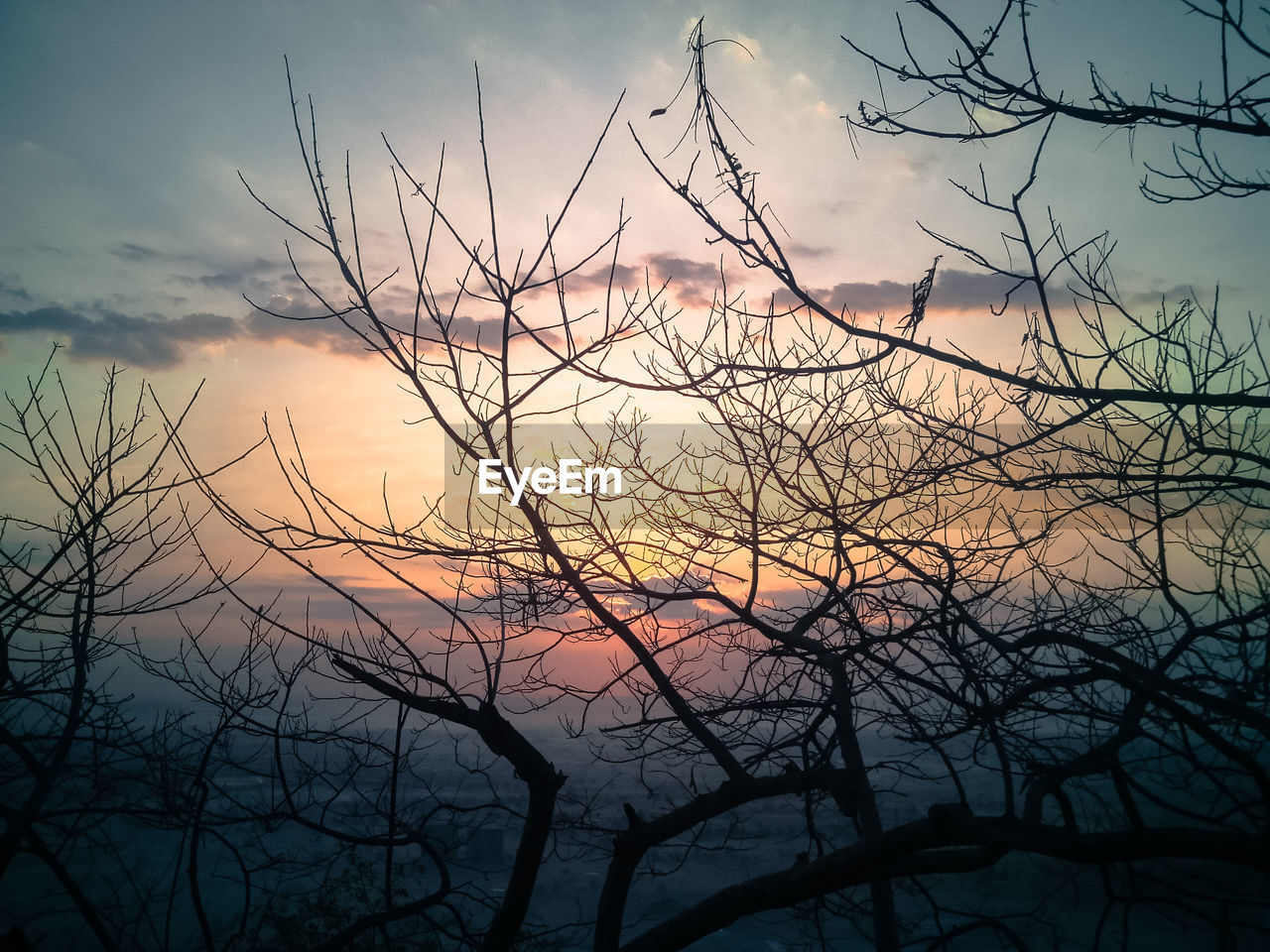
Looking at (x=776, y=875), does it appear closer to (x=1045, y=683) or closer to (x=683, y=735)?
(x=1045, y=683)

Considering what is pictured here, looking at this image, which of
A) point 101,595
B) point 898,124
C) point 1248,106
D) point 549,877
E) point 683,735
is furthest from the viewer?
point 549,877

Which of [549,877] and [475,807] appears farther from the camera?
[549,877]

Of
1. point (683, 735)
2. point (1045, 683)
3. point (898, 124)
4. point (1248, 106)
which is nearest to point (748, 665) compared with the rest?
point (683, 735)

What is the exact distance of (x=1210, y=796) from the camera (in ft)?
17.7

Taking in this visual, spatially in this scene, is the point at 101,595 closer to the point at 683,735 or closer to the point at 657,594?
the point at 657,594

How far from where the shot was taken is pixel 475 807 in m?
5.12

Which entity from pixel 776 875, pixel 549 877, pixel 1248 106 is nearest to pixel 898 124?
pixel 1248 106

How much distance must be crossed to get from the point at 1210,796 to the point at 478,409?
5.66 m

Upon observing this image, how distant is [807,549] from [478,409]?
8.14ft

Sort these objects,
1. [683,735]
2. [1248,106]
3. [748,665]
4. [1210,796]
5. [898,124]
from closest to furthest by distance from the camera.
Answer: [1248,106] → [898,124] → [1210,796] → [748,665] → [683,735]

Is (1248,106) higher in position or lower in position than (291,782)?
higher

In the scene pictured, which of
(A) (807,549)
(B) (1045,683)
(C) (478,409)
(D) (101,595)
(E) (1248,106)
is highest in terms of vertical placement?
(E) (1248,106)

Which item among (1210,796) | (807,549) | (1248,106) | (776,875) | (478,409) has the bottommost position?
(776,875)

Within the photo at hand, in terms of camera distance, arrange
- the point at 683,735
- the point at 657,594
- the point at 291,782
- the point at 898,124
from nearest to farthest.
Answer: the point at 898,124 → the point at 657,594 → the point at 683,735 → the point at 291,782
